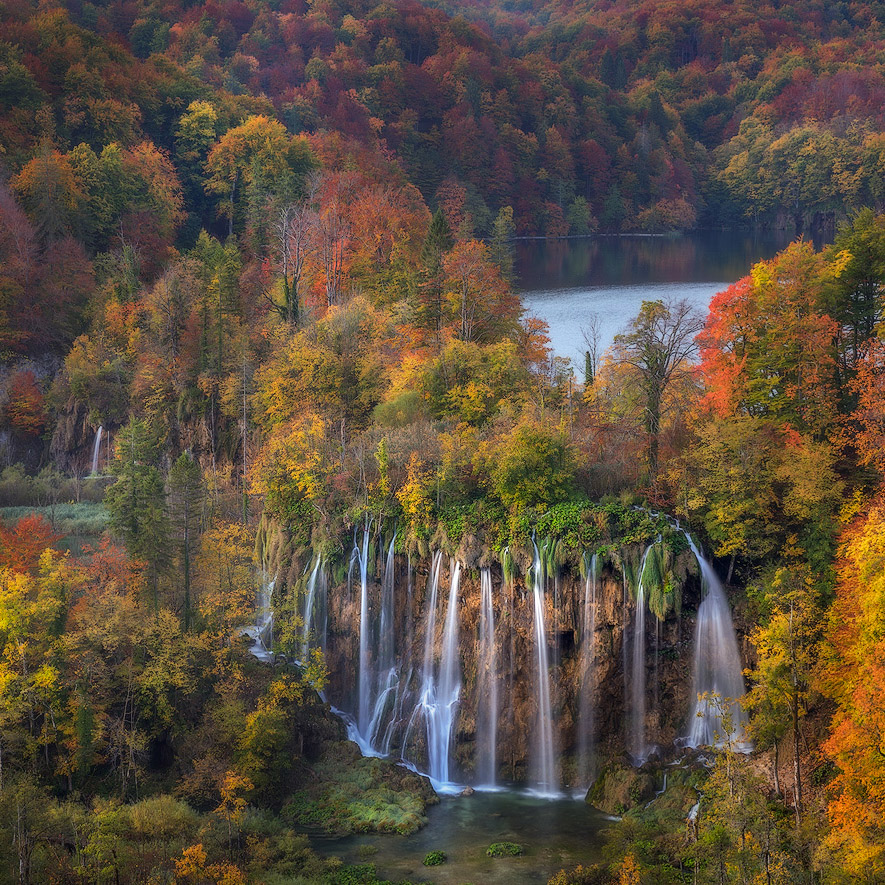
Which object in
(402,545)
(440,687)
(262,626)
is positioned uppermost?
(402,545)

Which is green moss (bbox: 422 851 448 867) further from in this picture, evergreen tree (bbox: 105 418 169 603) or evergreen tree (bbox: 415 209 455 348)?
evergreen tree (bbox: 415 209 455 348)

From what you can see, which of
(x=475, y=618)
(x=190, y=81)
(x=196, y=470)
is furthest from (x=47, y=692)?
(x=190, y=81)

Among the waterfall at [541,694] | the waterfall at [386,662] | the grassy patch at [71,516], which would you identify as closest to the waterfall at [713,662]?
the waterfall at [541,694]

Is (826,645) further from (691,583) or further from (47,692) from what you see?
(47,692)

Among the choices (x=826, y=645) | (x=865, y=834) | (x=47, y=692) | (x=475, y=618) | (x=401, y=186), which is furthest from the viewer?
(x=401, y=186)

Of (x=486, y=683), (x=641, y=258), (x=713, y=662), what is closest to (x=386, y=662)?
(x=486, y=683)

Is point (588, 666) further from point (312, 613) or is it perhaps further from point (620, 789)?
point (312, 613)

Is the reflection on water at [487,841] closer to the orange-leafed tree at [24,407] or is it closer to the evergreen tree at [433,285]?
the evergreen tree at [433,285]

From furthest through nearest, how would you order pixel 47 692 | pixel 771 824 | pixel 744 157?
pixel 744 157 → pixel 47 692 → pixel 771 824
